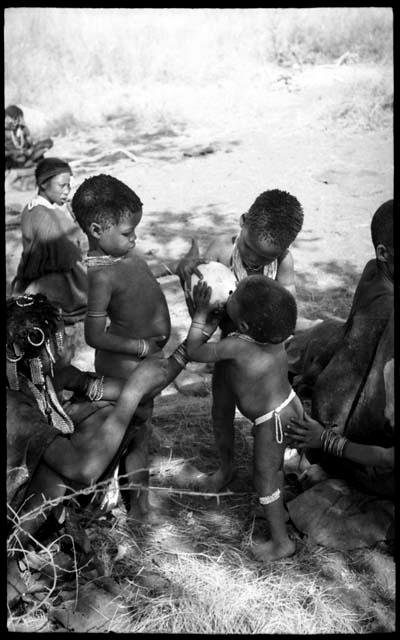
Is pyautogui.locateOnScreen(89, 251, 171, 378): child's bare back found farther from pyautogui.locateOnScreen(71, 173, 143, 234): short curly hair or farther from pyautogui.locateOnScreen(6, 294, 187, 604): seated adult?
pyautogui.locateOnScreen(6, 294, 187, 604): seated adult

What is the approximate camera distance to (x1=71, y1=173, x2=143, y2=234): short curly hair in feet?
10.3

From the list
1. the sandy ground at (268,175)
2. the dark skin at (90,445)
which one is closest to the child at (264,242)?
the dark skin at (90,445)

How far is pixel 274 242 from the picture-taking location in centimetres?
320

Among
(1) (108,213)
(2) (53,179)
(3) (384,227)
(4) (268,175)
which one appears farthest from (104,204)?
(4) (268,175)

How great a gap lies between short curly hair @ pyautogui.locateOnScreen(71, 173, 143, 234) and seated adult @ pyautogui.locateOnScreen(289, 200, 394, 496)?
3.49 feet

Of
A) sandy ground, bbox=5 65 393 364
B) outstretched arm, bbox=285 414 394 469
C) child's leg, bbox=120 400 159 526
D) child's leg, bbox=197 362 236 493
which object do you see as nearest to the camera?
outstretched arm, bbox=285 414 394 469

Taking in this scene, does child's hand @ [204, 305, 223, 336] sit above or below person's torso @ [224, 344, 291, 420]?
above

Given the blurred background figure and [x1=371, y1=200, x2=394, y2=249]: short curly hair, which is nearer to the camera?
[x1=371, y1=200, x2=394, y2=249]: short curly hair

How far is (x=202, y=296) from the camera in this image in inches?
122

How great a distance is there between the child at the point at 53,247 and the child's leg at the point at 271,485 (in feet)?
8.44

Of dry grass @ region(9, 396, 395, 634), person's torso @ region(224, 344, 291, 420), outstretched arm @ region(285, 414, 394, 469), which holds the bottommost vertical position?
Answer: dry grass @ region(9, 396, 395, 634)

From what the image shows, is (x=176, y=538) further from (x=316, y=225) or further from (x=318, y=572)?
(x=316, y=225)

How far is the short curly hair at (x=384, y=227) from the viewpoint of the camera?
3123 millimetres

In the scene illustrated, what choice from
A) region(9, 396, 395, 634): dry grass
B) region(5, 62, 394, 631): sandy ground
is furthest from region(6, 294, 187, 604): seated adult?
region(5, 62, 394, 631): sandy ground
